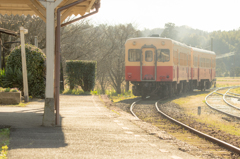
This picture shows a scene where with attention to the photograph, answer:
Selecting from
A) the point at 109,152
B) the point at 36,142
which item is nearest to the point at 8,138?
the point at 36,142

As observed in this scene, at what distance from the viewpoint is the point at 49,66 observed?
26.8 feet

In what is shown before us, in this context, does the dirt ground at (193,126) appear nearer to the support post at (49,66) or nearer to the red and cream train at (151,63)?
the support post at (49,66)

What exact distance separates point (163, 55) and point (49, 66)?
39.6 feet

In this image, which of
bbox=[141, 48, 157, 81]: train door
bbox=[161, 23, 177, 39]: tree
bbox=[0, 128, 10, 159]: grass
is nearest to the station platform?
bbox=[0, 128, 10, 159]: grass

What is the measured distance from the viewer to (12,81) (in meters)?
14.6

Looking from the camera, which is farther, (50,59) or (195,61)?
(195,61)

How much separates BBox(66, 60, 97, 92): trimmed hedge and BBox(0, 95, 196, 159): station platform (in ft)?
33.6

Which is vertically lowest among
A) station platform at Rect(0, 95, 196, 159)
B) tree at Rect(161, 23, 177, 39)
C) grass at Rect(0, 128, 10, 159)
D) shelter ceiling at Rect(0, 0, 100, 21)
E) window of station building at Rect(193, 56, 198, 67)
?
station platform at Rect(0, 95, 196, 159)

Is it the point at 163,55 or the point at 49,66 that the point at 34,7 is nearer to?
the point at 49,66

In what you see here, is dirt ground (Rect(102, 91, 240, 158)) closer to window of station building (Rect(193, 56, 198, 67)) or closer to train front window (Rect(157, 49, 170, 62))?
train front window (Rect(157, 49, 170, 62))

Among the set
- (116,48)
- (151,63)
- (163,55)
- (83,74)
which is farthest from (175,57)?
(116,48)

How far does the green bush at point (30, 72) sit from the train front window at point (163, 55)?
22.0 feet

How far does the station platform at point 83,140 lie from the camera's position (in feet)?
18.8

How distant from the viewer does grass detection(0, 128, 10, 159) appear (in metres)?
5.30
